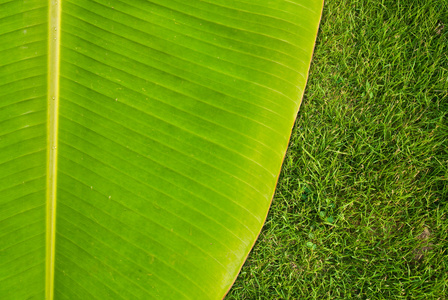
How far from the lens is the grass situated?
1.46m

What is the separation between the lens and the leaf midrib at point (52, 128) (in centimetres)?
56

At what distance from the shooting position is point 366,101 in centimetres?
163

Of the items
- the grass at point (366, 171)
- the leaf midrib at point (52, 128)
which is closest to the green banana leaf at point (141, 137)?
the leaf midrib at point (52, 128)

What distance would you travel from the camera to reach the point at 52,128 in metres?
0.59

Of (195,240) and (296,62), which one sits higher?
(296,62)

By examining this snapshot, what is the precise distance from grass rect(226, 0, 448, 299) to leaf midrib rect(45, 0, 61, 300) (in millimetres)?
1116

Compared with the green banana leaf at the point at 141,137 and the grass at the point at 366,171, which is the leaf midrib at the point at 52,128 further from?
the grass at the point at 366,171

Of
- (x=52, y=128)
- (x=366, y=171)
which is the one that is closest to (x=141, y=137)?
(x=52, y=128)

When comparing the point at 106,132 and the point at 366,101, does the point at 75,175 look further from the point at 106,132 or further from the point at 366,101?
the point at 366,101

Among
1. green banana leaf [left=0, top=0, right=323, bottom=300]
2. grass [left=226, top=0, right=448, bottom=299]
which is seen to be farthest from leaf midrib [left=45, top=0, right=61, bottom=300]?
grass [left=226, top=0, right=448, bottom=299]

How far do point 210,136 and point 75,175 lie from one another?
0.87ft

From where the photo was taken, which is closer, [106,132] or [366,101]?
[106,132]

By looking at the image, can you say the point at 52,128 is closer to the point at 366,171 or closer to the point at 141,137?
the point at 141,137

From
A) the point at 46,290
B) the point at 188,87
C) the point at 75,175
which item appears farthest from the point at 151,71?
the point at 46,290
